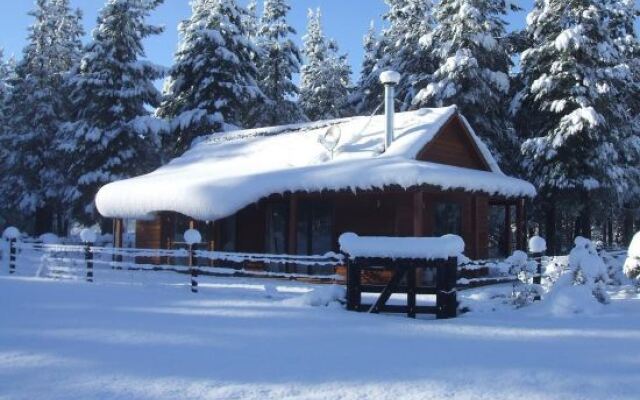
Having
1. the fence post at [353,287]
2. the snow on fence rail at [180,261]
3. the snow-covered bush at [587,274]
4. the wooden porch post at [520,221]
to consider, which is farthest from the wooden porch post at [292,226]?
the snow-covered bush at [587,274]

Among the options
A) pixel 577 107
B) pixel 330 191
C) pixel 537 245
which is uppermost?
pixel 577 107

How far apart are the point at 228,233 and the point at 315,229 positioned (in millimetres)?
3327

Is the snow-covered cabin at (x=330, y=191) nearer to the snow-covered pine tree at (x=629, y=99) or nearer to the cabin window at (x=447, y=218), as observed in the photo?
the cabin window at (x=447, y=218)

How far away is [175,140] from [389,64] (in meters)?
12.0

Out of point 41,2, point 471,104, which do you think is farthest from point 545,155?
point 41,2

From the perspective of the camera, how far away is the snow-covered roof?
1520cm

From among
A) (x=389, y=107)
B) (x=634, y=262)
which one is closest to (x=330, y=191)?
(x=389, y=107)

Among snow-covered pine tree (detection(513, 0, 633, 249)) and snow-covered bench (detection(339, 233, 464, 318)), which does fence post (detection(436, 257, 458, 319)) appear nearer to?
snow-covered bench (detection(339, 233, 464, 318))

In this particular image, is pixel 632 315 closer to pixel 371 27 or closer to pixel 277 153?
pixel 277 153

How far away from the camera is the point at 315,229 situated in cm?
1795

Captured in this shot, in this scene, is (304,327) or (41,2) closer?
(304,327)

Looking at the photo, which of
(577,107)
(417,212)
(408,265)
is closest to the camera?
(408,265)

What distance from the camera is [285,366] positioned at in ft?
20.9

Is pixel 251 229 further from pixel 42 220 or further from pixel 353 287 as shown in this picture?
pixel 42 220
